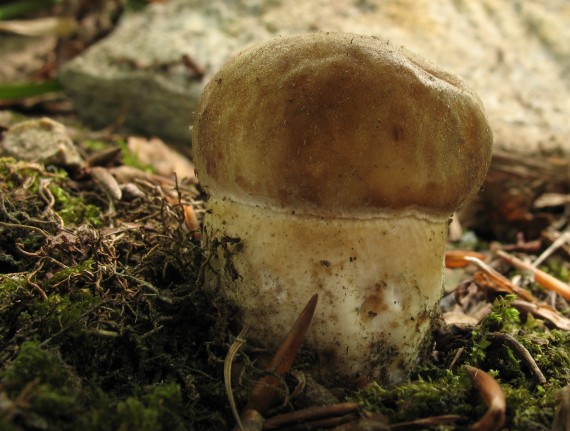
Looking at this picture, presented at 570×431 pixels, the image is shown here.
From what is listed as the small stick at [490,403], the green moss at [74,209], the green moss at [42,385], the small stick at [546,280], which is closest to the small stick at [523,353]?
the small stick at [490,403]

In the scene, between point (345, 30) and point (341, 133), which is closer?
point (341, 133)

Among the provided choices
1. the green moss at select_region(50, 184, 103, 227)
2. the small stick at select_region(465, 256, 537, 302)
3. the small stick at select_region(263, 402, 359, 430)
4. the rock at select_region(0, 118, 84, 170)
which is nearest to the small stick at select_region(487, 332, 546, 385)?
the small stick at select_region(465, 256, 537, 302)

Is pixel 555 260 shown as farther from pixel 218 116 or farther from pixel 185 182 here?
pixel 218 116

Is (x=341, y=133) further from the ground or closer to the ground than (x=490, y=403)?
further from the ground

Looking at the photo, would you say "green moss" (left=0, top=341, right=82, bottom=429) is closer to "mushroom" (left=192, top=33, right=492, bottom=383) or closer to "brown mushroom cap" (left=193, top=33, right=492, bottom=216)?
"mushroom" (left=192, top=33, right=492, bottom=383)

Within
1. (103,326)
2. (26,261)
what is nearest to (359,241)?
(103,326)

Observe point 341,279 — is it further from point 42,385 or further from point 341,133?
point 42,385

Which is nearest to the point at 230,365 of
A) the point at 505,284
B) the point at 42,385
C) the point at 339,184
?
the point at 42,385

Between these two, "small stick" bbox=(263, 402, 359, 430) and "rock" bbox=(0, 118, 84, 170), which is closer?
"small stick" bbox=(263, 402, 359, 430)
